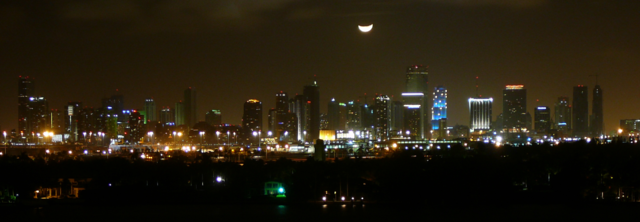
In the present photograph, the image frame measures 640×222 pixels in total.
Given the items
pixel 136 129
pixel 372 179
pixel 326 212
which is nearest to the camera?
pixel 326 212

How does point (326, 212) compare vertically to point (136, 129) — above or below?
below

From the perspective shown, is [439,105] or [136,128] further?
[439,105]

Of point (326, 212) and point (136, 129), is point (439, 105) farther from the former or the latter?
point (326, 212)

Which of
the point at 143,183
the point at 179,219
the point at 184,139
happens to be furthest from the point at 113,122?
the point at 179,219

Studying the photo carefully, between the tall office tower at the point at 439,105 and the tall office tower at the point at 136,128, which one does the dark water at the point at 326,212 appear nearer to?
the tall office tower at the point at 136,128

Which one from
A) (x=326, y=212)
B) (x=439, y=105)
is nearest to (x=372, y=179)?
(x=326, y=212)

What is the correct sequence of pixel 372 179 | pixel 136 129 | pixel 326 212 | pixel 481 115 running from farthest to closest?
pixel 481 115, pixel 136 129, pixel 372 179, pixel 326 212

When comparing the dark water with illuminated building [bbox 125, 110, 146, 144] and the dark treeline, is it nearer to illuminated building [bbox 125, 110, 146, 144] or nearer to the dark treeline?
the dark treeline
